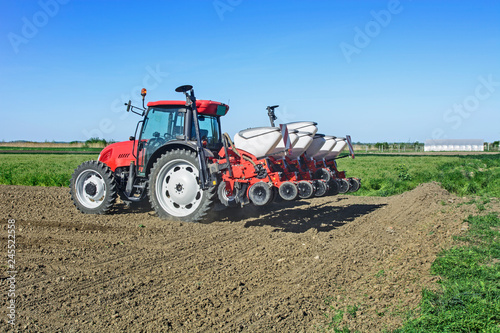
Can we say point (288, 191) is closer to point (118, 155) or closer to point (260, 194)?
point (260, 194)

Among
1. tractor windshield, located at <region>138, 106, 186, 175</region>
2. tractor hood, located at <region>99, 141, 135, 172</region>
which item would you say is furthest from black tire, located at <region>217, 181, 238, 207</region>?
tractor hood, located at <region>99, 141, 135, 172</region>

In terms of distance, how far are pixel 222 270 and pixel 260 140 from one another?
9.52ft

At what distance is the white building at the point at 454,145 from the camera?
83.2m

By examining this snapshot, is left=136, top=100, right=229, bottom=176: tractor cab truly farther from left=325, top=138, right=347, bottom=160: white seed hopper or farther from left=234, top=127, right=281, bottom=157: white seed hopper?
left=325, top=138, right=347, bottom=160: white seed hopper

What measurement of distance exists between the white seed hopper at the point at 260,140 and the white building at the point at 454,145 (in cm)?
8213

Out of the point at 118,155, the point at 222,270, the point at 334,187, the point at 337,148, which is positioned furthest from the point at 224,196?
the point at 337,148

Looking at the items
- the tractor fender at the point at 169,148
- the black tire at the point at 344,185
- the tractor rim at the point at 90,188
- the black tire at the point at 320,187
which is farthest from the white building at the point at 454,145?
the tractor rim at the point at 90,188

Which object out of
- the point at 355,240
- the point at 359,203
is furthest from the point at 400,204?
the point at 355,240

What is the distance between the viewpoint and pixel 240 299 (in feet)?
14.1

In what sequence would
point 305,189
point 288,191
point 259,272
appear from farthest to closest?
point 305,189 < point 288,191 < point 259,272

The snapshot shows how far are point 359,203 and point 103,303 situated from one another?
347 inches

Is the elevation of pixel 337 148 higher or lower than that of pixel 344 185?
higher

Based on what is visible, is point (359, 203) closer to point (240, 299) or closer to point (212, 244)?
point (212, 244)

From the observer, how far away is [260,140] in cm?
746
